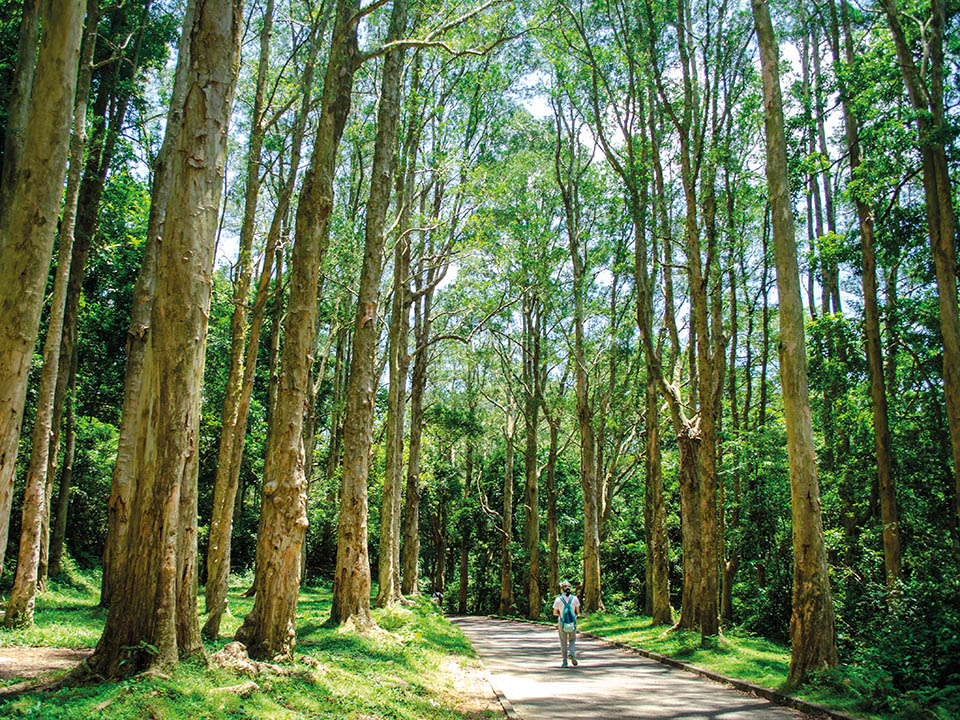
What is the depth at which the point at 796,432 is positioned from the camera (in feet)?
30.4

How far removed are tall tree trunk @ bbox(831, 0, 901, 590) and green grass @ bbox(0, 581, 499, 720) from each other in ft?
27.9

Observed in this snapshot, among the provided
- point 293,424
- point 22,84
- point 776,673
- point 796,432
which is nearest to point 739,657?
point 776,673

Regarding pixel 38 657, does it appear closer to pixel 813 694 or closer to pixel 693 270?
pixel 813 694

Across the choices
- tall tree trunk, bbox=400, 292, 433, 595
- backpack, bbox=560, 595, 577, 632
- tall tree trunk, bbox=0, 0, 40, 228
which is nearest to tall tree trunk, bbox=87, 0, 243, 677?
tall tree trunk, bbox=0, 0, 40, 228

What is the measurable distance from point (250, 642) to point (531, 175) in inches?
821

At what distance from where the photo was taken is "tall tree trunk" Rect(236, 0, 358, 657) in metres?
7.47

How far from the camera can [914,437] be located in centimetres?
1504

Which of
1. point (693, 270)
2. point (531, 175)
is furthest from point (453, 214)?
point (693, 270)

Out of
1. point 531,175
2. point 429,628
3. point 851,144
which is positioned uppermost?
point 531,175

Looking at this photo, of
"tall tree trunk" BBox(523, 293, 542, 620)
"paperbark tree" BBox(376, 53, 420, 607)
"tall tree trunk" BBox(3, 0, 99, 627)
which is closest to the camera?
"tall tree trunk" BBox(3, 0, 99, 627)

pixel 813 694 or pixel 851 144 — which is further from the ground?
pixel 851 144

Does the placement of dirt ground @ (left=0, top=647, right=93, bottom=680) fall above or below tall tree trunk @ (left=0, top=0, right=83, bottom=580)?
below

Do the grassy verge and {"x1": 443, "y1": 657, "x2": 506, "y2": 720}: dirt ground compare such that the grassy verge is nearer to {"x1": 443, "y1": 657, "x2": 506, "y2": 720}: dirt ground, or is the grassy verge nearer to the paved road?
the paved road

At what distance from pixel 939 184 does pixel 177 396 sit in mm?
13171
